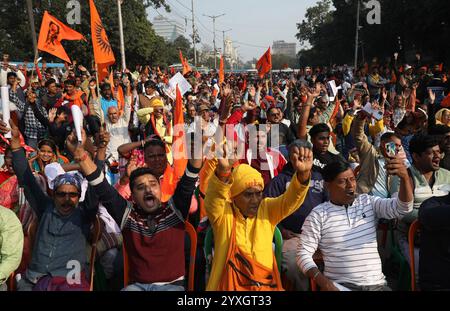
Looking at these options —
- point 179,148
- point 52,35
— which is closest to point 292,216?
point 179,148

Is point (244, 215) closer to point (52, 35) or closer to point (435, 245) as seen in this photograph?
point (435, 245)

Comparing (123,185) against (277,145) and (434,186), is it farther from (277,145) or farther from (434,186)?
(434,186)

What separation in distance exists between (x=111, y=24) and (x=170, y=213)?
123 ft

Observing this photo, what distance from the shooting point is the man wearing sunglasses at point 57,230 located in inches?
122

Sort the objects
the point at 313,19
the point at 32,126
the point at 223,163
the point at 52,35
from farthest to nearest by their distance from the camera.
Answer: the point at 313,19, the point at 52,35, the point at 32,126, the point at 223,163

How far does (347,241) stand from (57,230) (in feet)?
6.84

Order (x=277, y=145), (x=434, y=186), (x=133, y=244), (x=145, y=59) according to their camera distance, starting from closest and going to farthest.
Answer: (x=133, y=244) < (x=434, y=186) < (x=277, y=145) < (x=145, y=59)

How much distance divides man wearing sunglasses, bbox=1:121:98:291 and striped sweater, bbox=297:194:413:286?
159 centimetres

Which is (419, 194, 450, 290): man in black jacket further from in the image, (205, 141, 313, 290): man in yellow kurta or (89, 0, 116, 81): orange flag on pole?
(89, 0, 116, 81): orange flag on pole

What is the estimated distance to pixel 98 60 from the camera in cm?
643

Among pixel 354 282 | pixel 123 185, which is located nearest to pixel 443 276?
pixel 354 282

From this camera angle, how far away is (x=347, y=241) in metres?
2.96

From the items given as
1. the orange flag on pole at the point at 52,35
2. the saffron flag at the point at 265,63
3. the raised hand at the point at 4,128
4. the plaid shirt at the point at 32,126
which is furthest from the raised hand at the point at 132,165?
the saffron flag at the point at 265,63

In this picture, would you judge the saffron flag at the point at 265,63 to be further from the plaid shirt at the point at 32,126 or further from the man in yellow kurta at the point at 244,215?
the man in yellow kurta at the point at 244,215
